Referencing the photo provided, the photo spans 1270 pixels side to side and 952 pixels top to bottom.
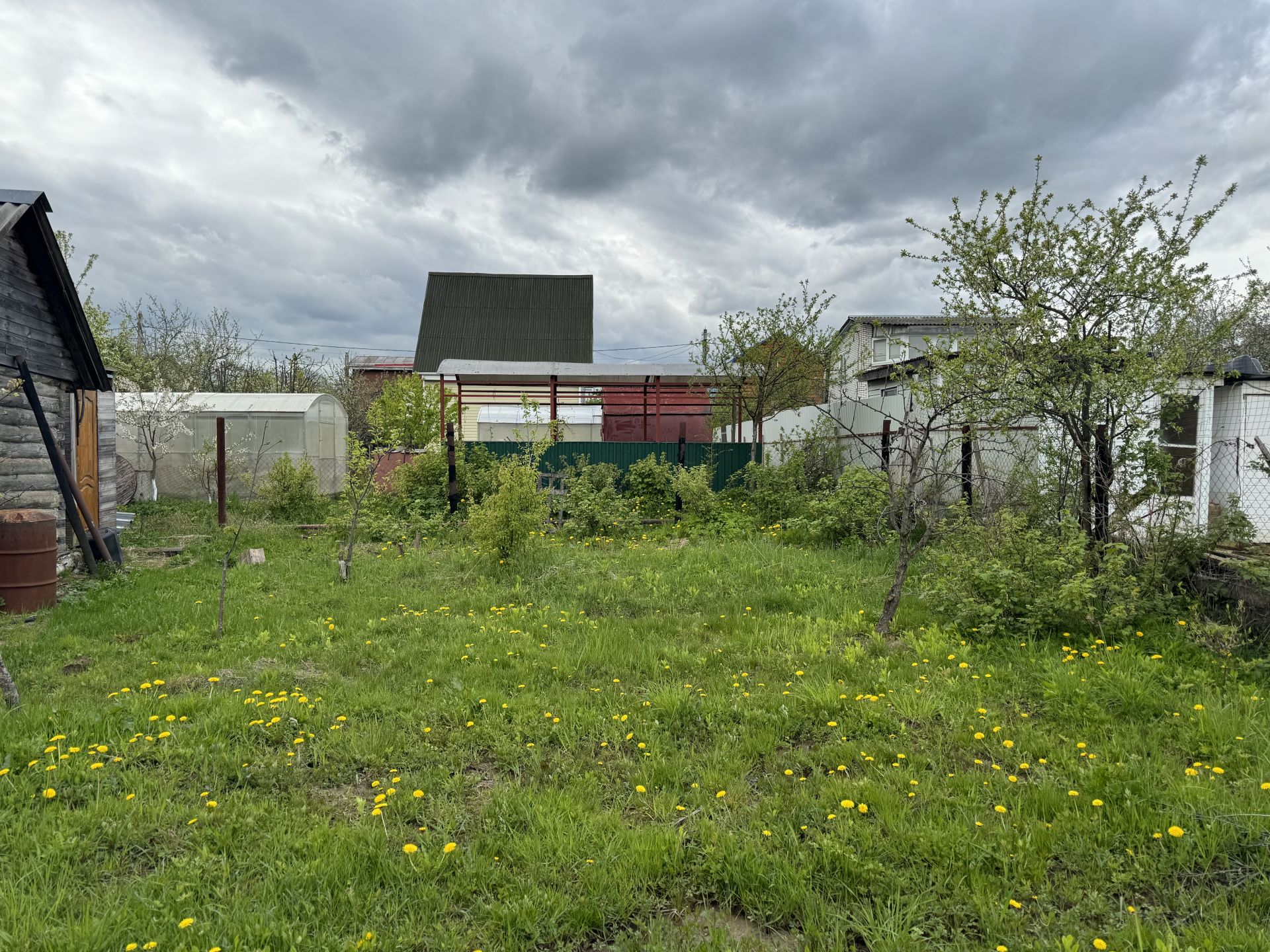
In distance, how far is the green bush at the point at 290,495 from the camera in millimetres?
13117

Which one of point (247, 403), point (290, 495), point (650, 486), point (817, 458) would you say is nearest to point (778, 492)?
point (817, 458)

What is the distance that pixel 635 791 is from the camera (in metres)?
3.20

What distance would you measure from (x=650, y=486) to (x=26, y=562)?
8.74 metres

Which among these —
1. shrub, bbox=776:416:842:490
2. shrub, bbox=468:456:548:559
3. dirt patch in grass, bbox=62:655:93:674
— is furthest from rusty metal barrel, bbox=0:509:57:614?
shrub, bbox=776:416:842:490

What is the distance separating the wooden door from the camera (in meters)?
10.1

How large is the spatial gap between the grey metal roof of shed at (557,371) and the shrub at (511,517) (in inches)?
341

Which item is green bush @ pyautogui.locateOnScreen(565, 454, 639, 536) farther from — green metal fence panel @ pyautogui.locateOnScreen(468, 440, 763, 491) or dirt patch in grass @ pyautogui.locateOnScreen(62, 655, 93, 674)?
dirt patch in grass @ pyautogui.locateOnScreen(62, 655, 93, 674)

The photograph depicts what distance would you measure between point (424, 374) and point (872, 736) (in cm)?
2110

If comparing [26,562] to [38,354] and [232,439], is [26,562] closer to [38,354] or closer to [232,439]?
[38,354]

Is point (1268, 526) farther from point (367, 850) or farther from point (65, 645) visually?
point (65, 645)

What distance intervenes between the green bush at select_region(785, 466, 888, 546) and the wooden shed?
31.8ft

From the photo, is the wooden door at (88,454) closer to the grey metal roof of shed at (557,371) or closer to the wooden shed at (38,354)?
the wooden shed at (38,354)

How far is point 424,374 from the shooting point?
22.5 meters

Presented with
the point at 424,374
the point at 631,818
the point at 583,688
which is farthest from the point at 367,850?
the point at 424,374
